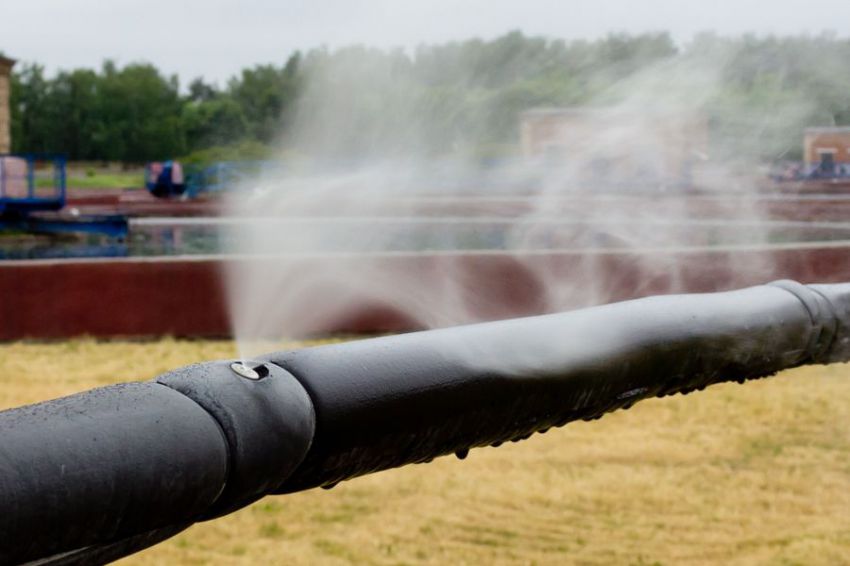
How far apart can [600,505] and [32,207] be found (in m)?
16.7

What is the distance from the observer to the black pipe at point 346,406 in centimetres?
102

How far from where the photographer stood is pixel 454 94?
133 inches

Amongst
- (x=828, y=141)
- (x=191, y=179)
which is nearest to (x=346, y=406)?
(x=828, y=141)

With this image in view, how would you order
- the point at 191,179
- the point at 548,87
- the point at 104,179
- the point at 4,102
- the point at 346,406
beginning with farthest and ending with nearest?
1. the point at 104,179
2. the point at 4,102
3. the point at 191,179
4. the point at 548,87
5. the point at 346,406

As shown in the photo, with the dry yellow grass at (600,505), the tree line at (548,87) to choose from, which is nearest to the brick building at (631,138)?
the tree line at (548,87)

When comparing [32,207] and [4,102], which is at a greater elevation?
[4,102]

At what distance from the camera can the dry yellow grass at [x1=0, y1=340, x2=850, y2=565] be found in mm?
3660

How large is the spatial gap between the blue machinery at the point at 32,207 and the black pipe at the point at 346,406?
16.0 m

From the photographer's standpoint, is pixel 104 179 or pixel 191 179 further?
pixel 104 179

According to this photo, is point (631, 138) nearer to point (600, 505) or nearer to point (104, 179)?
point (600, 505)

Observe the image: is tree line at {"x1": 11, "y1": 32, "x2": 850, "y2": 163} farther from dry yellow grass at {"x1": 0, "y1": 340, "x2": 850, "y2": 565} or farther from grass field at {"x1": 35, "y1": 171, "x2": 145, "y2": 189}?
grass field at {"x1": 35, "y1": 171, "x2": 145, "y2": 189}

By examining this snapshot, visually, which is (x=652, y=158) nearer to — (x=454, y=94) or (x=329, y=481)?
(x=454, y=94)

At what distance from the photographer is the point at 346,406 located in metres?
1.38

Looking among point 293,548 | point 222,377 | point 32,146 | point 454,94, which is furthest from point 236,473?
point 32,146
